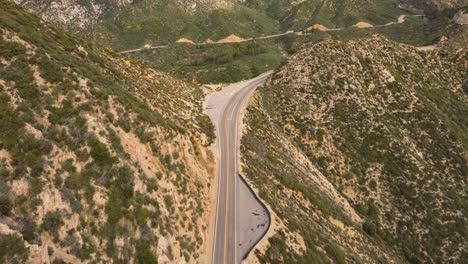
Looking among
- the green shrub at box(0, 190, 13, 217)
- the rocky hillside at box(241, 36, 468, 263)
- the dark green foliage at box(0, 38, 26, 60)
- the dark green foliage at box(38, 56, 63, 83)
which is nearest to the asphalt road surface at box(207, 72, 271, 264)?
the rocky hillside at box(241, 36, 468, 263)

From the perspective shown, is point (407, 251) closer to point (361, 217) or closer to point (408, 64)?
point (361, 217)

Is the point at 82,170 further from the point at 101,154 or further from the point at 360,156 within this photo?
the point at 360,156

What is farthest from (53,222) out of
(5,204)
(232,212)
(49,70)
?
(232,212)

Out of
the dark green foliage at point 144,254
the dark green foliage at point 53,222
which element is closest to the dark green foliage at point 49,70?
the dark green foliage at point 53,222

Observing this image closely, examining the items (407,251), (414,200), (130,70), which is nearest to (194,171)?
(130,70)

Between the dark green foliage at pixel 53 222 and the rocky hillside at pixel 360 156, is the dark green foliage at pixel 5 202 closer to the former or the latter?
the dark green foliage at pixel 53 222

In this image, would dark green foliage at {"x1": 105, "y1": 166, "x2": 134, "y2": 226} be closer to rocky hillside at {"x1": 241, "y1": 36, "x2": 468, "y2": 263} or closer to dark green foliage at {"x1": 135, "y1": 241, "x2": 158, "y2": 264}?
dark green foliage at {"x1": 135, "y1": 241, "x2": 158, "y2": 264}
